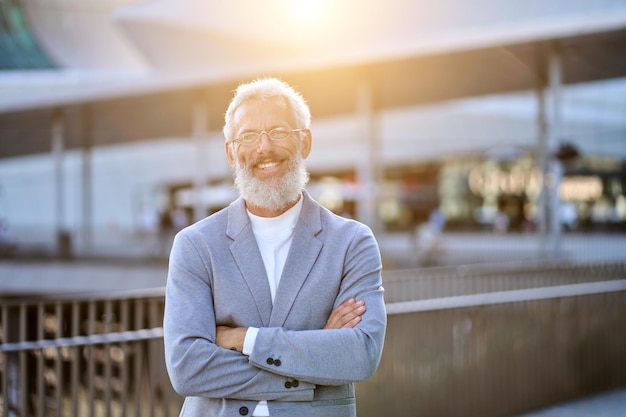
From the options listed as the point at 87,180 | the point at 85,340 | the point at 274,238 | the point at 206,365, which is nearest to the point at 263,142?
the point at 274,238

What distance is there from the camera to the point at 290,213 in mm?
2695

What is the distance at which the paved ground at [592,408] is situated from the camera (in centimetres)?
724

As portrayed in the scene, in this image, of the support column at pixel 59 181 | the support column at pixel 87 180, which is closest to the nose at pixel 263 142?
the support column at pixel 59 181

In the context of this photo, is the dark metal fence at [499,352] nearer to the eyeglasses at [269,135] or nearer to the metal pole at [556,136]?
the eyeglasses at [269,135]

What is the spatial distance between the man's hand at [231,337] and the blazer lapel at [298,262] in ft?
0.33

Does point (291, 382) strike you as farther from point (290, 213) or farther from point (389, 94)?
point (389, 94)

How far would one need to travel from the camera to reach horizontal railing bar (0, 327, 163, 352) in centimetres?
502

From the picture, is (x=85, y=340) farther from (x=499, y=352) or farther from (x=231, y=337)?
(x=499, y=352)

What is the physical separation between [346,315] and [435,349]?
14.3 feet

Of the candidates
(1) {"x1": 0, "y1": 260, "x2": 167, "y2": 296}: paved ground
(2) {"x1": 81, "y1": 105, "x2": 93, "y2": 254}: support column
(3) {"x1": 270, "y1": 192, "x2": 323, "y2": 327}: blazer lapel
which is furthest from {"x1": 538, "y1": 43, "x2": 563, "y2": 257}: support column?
(3) {"x1": 270, "y1": 192, "x2": 323, "y2": 327}: blazer lapel

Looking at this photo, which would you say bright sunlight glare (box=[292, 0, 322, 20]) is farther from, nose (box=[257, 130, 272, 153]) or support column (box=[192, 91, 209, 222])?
nose (box=[257, 130, 272, 153])

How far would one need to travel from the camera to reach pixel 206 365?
2.48 m

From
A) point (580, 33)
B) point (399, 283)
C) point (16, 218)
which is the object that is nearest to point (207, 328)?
point (399, 283)

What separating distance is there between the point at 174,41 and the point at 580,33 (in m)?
26.0
